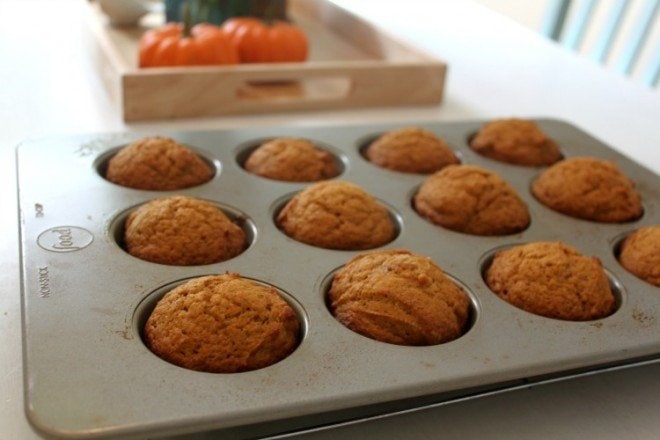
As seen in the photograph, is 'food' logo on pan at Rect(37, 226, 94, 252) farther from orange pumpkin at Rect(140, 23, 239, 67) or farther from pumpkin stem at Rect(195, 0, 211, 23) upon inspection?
pumpkin stem at Rect(195, 0, 211, 23)

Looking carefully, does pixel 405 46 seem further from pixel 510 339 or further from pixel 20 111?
pixel 510 339

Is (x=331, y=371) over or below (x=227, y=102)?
over

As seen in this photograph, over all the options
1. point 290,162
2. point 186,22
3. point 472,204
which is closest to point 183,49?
point 186,22

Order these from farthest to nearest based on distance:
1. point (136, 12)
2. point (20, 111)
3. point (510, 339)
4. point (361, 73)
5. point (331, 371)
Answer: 1. point (136, 12)
2. point (361, 73)
3. point (20, 111)
4. point (510, 339)
5. point (331, 371)

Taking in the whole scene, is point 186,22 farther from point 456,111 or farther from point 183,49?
point 456,111

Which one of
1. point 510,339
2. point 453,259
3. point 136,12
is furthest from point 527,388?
point 136,12

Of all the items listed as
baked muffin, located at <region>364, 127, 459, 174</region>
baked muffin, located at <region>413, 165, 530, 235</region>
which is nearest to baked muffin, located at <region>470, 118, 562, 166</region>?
baked muffin, located at <region>364, 127, 459, 174</region>
